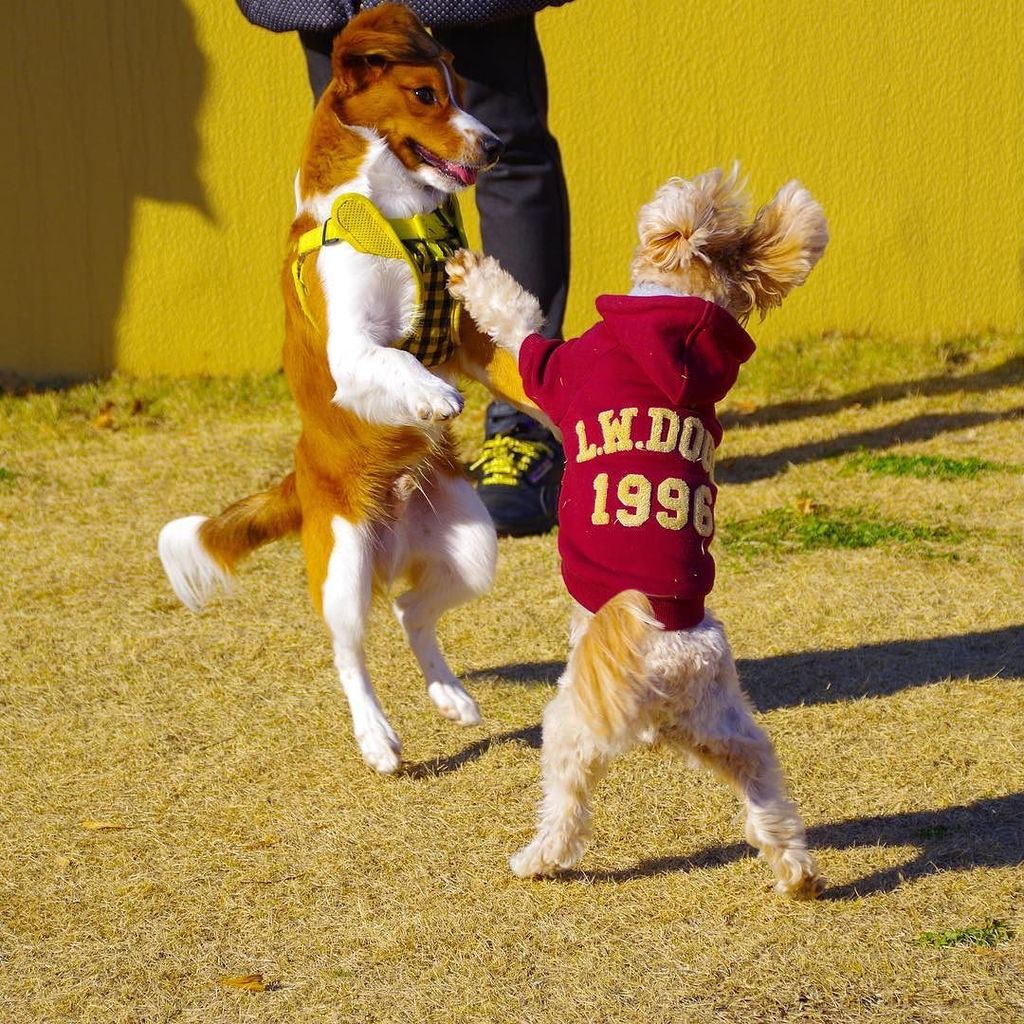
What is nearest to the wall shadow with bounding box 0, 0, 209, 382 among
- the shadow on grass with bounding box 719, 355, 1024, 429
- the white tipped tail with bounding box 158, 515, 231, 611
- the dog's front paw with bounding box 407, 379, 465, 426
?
the shadow on grass with bounding box 719, 355, 1024, 429

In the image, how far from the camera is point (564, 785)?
9.04 feet

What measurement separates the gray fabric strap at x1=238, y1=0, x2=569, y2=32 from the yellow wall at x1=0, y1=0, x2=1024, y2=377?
2.36 metres

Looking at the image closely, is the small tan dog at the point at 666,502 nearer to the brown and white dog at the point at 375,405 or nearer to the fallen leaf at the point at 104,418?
the brown and white dog at the point at 375,405

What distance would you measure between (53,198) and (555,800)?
4.81 metres

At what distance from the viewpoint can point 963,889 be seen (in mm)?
2814

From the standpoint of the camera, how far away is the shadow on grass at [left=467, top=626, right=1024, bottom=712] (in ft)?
12.3

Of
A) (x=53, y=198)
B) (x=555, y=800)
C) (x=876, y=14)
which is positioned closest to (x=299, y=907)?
(x=555, y=800)

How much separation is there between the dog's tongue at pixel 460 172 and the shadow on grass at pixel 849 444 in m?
2.42

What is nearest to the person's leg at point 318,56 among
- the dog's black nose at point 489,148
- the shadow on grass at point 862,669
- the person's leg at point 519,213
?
the person's leg at point 519,213

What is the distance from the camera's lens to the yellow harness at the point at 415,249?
331cm

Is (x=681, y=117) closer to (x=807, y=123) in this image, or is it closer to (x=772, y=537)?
(x=807, y=123)

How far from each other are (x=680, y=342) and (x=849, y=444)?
3498 millimetres

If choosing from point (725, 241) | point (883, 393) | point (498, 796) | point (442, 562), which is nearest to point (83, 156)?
point (883, 393)

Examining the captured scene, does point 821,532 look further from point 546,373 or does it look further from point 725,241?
point 725,241
